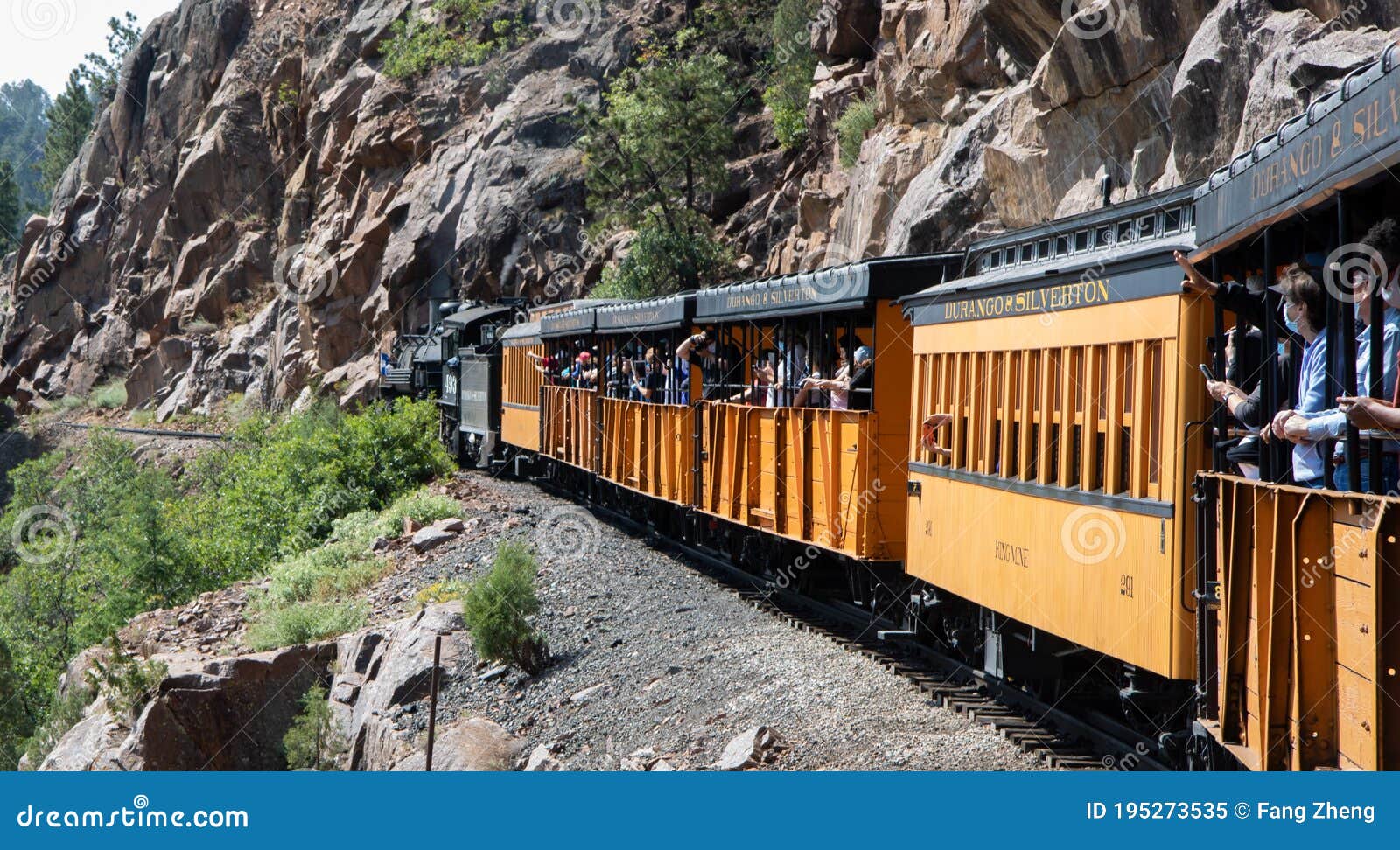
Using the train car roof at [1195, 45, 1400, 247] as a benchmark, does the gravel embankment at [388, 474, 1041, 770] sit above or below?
below

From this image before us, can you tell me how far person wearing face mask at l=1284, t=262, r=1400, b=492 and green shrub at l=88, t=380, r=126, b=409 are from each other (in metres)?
69.5

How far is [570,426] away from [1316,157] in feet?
57.7

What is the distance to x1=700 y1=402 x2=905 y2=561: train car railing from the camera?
10828 mm

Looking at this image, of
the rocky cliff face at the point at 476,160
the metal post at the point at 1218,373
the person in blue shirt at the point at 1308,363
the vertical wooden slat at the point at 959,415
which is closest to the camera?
the person in blue shirt at the point at 1308,363

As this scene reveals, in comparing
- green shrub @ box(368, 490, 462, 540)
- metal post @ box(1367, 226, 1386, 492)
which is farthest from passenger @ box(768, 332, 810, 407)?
green shrub @ box(368, 490, 462, 540)

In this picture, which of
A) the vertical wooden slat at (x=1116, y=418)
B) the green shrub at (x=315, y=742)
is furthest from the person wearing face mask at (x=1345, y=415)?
the green shrub at (x=315, y=742)

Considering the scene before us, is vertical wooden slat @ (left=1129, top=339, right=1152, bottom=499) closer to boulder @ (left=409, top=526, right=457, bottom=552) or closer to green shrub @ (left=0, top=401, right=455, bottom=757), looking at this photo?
green shrub @ (left=0, top=401, right=455, bottom=757)

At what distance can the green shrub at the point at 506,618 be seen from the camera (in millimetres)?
12125

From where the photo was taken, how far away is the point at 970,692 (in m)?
9.40

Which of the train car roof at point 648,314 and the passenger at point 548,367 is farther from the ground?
the train car roof at point 648,314

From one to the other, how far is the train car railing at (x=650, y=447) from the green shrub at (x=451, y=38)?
39.2m

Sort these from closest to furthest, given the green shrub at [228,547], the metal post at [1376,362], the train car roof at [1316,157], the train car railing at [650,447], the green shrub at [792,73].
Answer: the train car roof at [1316,157] < the metal post at [1376,362] < the train car railing at [650,447] < the green shrub at [228,547] < the green shrub at [792,73]

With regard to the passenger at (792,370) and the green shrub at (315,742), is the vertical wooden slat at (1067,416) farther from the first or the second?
the green shrub at (315,742)

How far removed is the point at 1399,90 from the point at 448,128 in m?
52.4
